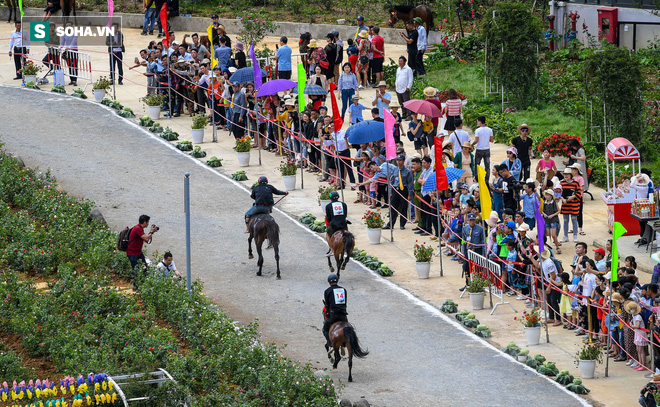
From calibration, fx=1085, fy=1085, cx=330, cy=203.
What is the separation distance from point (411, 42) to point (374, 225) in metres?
11.4

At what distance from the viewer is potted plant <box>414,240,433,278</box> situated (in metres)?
22.5

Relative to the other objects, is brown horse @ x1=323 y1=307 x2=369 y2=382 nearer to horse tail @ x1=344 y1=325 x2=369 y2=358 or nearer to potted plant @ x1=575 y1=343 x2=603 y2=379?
horse tail @ x1=344 y1=325 x2=369 y2=358

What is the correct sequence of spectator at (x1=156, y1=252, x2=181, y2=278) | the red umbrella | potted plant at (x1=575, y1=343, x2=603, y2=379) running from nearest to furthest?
potted plant at (x1=575, y1=343, x2=603, y2=379) → spectator at (x1=156, y1=252, x2=181, y2=278) → the red umbrella

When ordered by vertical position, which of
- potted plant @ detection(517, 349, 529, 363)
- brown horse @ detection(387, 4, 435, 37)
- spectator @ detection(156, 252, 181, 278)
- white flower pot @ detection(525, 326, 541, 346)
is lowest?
potted plant @ detection(517, 349, 529, 363)

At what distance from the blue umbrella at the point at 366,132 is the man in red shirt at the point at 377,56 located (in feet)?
27.3

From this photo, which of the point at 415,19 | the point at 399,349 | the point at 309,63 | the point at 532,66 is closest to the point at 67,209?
the point at 399,349

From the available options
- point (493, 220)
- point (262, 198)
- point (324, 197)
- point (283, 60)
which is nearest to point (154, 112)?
point (283, 60)

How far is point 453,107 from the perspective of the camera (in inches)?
1110

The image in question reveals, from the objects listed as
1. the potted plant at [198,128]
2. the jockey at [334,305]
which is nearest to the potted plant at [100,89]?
the potted plant at [198,128]

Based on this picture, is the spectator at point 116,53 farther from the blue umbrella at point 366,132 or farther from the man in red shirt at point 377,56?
the blue umbrella at point 366,132

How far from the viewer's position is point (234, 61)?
34062 millimetres

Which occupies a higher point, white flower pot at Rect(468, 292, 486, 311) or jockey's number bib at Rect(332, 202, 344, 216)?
jockey's number bib at Rect(332, 202, 344, 216)

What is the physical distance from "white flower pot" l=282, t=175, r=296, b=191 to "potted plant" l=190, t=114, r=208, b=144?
4671 millimetres

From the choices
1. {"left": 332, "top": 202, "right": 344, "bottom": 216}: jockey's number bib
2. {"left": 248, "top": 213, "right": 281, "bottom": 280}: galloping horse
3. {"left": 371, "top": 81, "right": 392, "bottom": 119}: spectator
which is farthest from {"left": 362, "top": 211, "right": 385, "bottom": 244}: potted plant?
{"left": 371, "top": 81, "right": 392, "bottom": 119}: spectator
